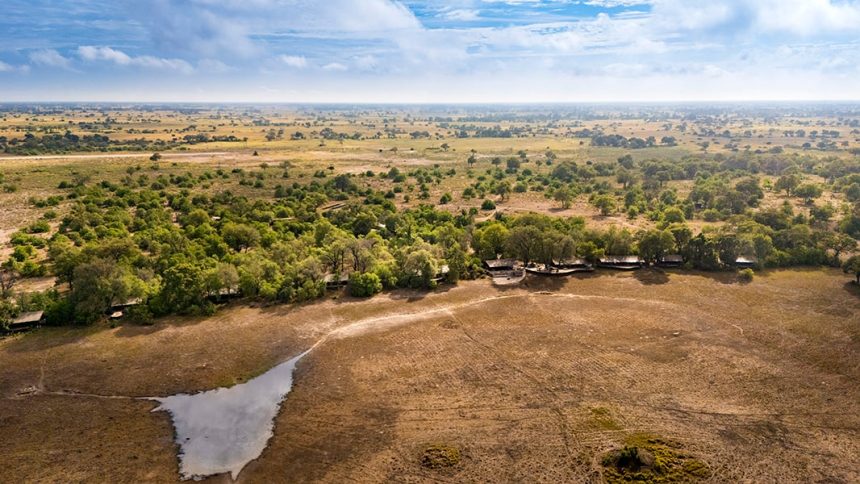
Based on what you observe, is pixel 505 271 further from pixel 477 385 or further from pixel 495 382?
pixel 477 385

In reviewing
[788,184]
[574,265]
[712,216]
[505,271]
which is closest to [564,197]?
[712,216]

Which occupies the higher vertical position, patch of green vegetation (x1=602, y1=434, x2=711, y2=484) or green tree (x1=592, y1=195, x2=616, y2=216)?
green tree (x1=592, y1=195, x2=616, y2=216)

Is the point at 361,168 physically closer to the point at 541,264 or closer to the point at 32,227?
the point at 32,227

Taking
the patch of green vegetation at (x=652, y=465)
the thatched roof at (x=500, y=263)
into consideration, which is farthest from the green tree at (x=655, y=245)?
the patch of green vegetation at (x=652, y=465)

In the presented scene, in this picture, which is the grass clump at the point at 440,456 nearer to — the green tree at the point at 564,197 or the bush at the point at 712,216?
the green tree at the point at 564,197

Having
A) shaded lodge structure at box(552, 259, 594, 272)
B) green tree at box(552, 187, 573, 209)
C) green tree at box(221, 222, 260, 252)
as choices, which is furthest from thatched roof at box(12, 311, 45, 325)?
green tree at box(552, 187, 573, 209)

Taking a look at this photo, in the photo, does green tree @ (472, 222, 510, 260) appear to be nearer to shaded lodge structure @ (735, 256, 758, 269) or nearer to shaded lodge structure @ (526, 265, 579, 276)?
→ shaded lodge structure @ (526, 265, 579, 276)

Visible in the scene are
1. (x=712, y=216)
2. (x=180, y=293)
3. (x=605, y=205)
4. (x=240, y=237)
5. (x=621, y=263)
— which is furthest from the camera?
(x=605, y=205)
